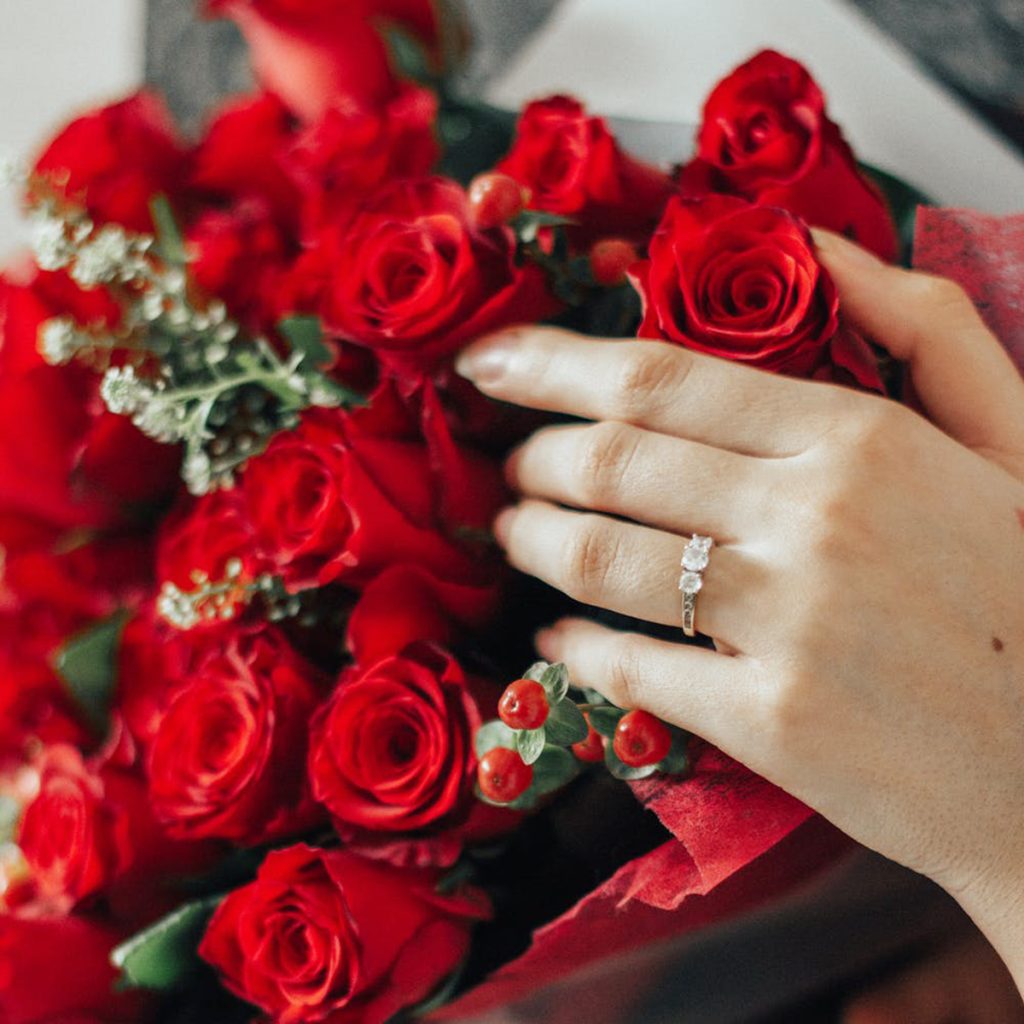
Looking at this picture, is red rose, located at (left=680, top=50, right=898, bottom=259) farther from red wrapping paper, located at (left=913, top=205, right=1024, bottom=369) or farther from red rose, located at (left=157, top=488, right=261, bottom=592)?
red rose, located at (left=157, top=488, right=261, bottom=592)

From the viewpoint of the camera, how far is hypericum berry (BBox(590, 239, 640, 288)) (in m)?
0.62

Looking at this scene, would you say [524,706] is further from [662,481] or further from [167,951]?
[167,951]

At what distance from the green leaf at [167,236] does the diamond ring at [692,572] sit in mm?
453

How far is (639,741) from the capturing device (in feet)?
1.71

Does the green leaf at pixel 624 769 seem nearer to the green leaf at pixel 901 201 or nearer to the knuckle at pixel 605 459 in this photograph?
the knuckle at pixel 605 459

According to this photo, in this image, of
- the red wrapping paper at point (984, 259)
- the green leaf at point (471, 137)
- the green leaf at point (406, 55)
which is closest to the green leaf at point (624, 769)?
the red wrapping paper at point (984, 259)

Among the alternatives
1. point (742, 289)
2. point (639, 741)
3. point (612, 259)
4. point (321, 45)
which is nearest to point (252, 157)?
point (321, 45)

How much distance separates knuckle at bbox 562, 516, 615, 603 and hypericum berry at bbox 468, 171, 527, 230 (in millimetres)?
191

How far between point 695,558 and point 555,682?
0.10 m

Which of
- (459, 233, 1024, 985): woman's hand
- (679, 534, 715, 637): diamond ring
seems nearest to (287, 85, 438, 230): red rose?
(459, 233, 1024, 985): woman's hand

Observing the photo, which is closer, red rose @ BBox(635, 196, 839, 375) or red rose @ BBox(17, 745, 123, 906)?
red rose @ BBox(635, 196, 839, 375)

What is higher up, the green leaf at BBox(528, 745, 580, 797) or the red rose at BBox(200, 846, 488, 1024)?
the green leaf at BBox(528, 745, 580, 797)

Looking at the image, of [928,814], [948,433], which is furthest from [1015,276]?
[928,814]

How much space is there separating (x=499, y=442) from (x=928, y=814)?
34cm
